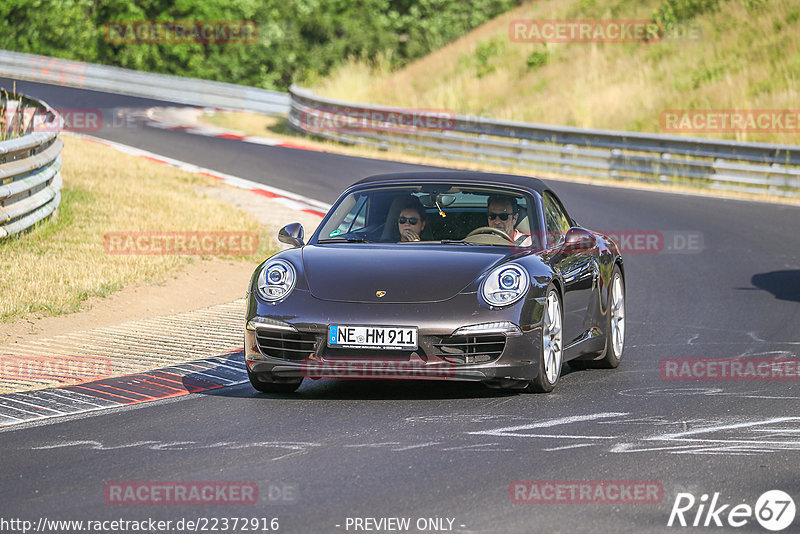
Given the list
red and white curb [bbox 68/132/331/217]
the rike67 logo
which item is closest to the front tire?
the rike67 logo

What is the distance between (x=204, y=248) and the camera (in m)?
14.7

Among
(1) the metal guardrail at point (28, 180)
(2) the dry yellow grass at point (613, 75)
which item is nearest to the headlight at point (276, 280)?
(1) the metal guardrail at point (28, 180)

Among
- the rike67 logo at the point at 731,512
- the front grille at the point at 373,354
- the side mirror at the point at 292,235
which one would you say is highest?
the side mirror at the point at 292,235

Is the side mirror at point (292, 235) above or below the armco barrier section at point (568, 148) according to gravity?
above

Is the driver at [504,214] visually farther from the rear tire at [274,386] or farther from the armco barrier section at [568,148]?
the armco barrier section at [568,148]

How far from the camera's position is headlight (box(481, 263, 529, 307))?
24.8 feet

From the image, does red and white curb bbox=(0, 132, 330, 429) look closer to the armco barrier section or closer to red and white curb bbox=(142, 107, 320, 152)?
the armco barrier section

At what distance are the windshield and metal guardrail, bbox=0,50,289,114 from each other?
1164 inches

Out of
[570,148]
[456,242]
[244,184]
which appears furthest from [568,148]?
[456,242]

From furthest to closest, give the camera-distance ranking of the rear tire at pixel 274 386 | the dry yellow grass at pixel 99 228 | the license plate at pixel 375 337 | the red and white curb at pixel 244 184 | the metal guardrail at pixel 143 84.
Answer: the metal guardrail at pixel 143 84
the red and white curb at pixel 244 184
the dry yellow grass at pixel 99 228
the rear tire at pixel 274 386
the license plate at pixel 375 337

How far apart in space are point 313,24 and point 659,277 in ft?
130

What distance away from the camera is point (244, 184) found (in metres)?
21.2

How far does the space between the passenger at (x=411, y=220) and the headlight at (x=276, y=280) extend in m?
0.94

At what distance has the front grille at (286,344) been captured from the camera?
753cm
